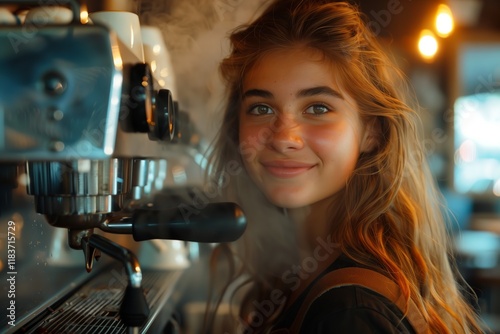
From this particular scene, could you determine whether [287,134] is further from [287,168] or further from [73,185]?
[73,185]

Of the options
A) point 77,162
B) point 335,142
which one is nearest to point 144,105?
point 77,162

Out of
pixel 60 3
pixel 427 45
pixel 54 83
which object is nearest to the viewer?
pixel 54 83

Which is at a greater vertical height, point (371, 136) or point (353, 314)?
point (371, 136)

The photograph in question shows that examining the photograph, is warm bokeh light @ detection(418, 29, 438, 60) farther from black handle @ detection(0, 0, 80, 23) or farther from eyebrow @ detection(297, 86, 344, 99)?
black handle @ detection(0, 0, 80, 23)

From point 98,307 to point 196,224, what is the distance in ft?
0.67

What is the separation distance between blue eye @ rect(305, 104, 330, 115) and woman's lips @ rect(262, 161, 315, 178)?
0.16 ft

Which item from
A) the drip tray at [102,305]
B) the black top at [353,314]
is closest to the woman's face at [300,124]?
the black top at [353,314]

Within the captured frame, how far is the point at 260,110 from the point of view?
1.59 feet

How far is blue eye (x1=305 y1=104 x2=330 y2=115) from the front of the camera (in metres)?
0.46

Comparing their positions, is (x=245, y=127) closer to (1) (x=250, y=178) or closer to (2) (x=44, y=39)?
(1) (x=250, y=178)

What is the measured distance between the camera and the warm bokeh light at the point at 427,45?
0.52m

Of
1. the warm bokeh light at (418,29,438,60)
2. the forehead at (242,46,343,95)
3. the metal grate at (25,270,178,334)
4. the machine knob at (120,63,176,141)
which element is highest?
the warm bokeh light at (418,29,438,60)

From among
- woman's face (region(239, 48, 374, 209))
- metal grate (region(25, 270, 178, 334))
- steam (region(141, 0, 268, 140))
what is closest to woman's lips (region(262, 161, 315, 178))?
woman's face (region(239, 48, 374, 209))

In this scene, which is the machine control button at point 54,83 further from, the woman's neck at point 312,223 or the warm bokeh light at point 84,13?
the woman's neck at point 312,223
